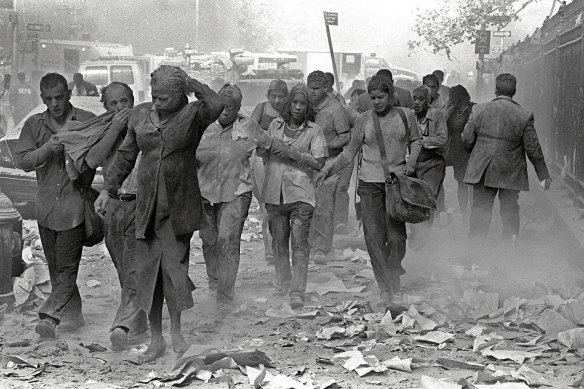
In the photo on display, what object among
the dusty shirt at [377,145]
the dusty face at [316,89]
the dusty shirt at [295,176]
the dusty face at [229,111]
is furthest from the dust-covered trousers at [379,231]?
the dusty face at [316,89]

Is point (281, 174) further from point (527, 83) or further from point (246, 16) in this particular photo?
point (246, 16)

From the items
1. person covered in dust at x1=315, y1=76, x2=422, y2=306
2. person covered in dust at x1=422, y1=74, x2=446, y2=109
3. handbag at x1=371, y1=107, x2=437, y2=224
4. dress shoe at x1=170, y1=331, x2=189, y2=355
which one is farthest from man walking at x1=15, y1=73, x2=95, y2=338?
person covered in dust at x1=422, y1=74, x2=446, y2=109

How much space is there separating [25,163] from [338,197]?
20.9 feet

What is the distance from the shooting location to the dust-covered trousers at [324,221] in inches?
462

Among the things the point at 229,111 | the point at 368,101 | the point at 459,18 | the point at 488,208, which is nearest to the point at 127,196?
the point at 229,111

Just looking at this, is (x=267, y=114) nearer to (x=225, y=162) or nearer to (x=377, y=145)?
(x=225, y=162)

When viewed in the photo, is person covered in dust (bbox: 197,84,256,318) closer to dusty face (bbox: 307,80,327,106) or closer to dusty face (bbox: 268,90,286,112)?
dusty face (bbox: 268,90,286,112)

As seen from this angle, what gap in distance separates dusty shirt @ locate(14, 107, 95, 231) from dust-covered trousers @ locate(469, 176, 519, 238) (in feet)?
15.3

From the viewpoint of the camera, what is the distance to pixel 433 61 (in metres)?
82.5

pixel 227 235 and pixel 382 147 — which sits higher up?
pixel 382 147

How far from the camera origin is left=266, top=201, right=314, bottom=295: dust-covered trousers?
9.27 metres

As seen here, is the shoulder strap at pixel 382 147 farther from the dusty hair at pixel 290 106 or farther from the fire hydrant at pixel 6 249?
the fire hydrant at pixel 6 249

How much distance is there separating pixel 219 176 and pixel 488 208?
11.3ft

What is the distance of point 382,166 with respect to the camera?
29.7ft
